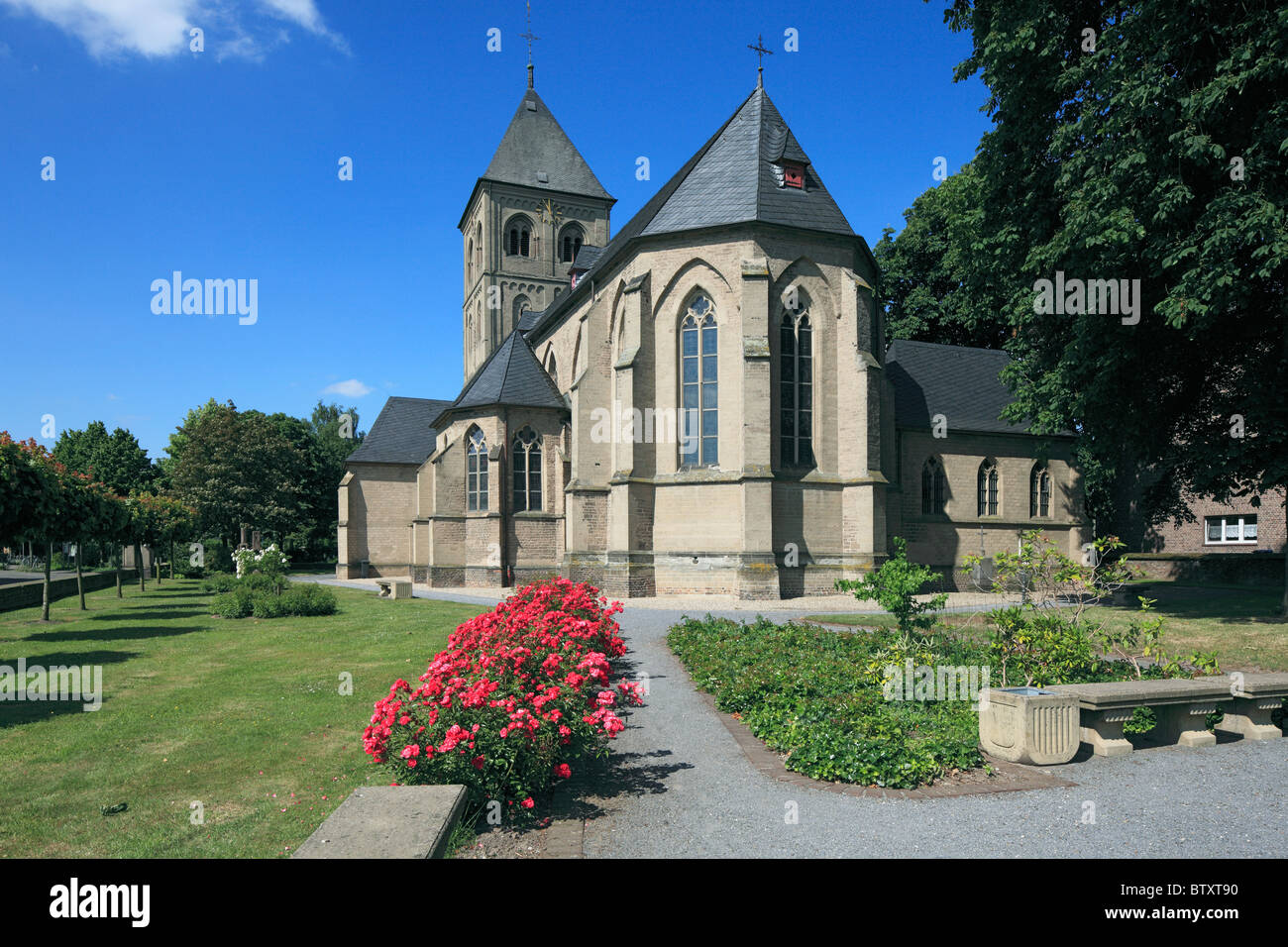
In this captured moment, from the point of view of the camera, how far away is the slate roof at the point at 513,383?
3084 centimetres

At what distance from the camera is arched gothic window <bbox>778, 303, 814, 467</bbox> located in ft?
78.5

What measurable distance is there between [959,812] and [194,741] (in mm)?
7577

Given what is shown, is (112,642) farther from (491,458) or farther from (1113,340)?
(1113,340)

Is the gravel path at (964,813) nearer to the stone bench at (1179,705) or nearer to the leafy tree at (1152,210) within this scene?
the stone bench at (1179,705)

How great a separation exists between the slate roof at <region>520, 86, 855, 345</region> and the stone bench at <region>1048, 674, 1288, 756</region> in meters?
18.9

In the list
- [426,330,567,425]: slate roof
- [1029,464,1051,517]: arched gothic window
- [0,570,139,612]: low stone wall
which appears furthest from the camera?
[426,330,567,425]: slate roof

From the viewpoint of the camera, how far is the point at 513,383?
31391 mm

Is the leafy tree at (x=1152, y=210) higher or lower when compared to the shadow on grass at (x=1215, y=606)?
higher

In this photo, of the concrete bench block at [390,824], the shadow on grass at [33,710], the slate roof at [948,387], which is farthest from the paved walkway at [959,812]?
the slate roof at [948,387]

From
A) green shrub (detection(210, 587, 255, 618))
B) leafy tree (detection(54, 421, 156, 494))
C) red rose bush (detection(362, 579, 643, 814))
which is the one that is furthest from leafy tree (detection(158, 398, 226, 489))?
red rose bush (detection(362, 579, 643, 814))

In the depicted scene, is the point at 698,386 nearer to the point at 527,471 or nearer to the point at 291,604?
the point at 527,471

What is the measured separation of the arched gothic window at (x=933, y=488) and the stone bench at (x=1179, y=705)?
2044cm

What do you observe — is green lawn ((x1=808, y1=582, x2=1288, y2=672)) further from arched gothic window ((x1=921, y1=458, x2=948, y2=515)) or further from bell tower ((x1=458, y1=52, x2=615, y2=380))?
bell tower ((x1=458, y1=52, x2=615, y2=380))

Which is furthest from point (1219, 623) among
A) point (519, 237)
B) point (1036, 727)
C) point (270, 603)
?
point (519, 237)
